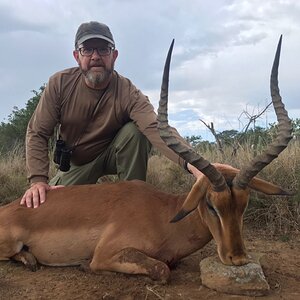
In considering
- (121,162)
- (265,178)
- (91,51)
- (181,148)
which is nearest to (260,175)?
(265,178)

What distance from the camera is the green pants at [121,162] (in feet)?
20.7

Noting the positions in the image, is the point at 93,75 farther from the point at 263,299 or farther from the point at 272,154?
the point at 263,299

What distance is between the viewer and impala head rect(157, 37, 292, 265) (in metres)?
3.94

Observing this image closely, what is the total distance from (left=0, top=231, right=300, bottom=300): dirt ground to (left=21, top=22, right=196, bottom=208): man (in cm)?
128

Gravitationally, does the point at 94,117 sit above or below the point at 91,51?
below

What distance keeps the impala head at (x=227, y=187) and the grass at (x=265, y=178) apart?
2287 mm

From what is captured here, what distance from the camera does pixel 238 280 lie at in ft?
13.1

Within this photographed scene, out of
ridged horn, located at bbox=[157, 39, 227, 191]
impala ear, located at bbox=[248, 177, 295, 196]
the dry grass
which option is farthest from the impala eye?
the dry grass

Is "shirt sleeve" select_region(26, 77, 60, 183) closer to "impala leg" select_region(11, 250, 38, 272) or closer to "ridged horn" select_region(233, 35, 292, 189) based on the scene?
"impala leg" select_region(11, 250, 38, 272)

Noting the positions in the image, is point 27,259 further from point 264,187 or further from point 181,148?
point 264,187

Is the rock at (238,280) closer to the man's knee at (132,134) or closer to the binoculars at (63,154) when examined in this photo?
the man's knee at (132,134)

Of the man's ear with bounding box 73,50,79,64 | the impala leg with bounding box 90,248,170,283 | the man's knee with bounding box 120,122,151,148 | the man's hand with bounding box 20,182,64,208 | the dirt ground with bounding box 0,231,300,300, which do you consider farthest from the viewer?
the man's knee with bounding box 120,122,151,148

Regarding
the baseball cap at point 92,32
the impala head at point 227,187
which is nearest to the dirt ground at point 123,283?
the impala head at point 227,187

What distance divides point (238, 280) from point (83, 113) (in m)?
3.09
